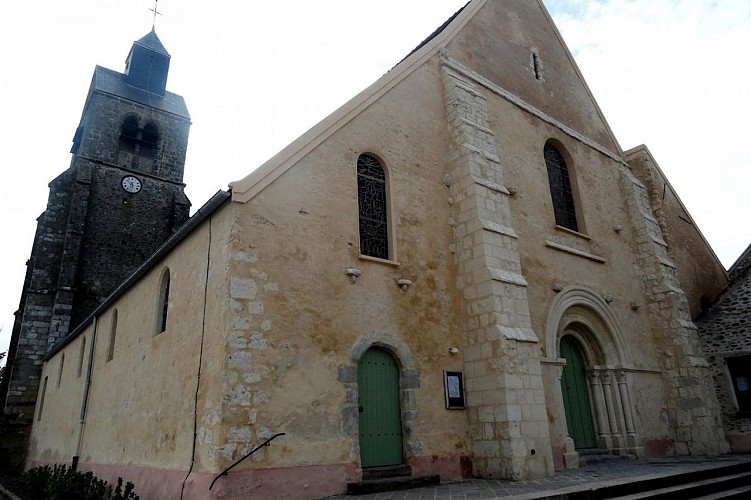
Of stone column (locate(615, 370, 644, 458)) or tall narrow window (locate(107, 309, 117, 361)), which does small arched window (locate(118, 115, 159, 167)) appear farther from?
stone column (locate(615, 370, 644, 458))

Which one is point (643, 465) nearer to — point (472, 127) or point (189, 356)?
point (472, 127)

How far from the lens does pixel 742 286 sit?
43.0 ft

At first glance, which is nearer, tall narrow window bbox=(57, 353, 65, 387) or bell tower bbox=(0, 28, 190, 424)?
tall narrow window bbox=(57, 353, 65, 387)

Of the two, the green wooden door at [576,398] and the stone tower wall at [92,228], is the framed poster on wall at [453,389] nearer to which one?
the green wooden door at [576,398]

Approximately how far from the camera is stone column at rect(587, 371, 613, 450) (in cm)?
1058

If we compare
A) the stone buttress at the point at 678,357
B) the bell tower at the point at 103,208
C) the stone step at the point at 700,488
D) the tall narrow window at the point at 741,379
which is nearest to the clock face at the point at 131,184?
the bell tower at the point at 103,208

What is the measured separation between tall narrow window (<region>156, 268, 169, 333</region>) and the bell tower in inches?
476

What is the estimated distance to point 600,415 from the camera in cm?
1071

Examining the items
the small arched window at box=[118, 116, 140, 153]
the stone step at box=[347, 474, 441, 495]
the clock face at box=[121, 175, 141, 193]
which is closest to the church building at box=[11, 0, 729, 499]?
the stone step at box=[347, 474, 441, 495]

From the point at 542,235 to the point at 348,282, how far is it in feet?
16.5

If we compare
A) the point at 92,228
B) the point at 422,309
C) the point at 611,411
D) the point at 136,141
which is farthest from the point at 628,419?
the point at 136,141

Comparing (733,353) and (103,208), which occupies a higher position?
(103,208)

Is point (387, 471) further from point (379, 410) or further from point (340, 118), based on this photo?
point (340, 118)

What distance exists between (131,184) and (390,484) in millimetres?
19879
